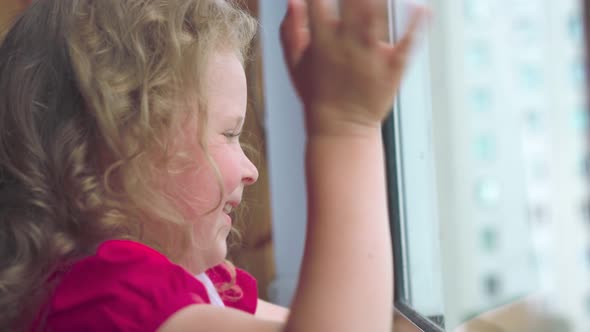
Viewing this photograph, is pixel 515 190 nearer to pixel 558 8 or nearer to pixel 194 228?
pixel 558 8

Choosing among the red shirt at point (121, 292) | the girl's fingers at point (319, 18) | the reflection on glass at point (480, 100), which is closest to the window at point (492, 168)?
the reflection on glass at point (480, 100)

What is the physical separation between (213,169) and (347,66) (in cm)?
19

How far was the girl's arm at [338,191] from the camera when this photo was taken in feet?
1.38

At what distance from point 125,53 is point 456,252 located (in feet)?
1.04

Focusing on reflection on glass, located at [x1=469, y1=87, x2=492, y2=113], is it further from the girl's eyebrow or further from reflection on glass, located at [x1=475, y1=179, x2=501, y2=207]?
the girl's eyebrow

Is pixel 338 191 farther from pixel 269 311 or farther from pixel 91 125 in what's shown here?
pixel 269 311

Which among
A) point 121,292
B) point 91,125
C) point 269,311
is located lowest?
point 269,311

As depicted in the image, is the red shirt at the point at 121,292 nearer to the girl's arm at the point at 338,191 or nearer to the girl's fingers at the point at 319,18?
the girl's arm at the point at 338,191

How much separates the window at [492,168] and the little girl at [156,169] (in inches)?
3.5

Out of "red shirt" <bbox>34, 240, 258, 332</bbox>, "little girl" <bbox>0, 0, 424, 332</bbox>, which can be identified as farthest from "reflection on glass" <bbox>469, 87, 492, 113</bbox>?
"red shirt" <bbox>34, 240, 258, 332</bbox>

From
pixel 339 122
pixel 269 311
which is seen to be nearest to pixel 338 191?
pixel 339 122

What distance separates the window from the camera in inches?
14.7

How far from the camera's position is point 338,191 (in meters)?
0.44

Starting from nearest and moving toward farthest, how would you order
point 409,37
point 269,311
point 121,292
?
point 409,37 → point 121,292 → point 269,311
